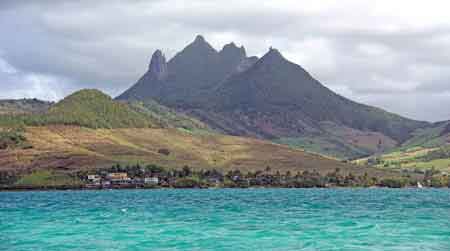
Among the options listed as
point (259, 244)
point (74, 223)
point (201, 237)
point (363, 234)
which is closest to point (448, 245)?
point (363, 234)

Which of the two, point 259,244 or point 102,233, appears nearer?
point 259,244

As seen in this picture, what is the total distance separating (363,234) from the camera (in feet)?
260

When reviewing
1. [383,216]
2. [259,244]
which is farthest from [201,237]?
[383,216]

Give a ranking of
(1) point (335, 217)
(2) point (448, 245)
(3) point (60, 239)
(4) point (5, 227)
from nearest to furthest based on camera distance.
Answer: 1. (2) point (448, 245)
2. (3) point (60, 239)
3. (4) point (5, 227)
4. (1) point (335, 217)

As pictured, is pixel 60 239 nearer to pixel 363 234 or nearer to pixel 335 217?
pixel 363 234

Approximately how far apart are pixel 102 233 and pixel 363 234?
29.8 m

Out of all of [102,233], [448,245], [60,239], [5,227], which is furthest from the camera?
[5,227]

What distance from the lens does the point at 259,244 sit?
71.1m

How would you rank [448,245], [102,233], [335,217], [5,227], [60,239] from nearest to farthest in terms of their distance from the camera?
[448,245], [60,239], [102,233], [5,227], [335,217]

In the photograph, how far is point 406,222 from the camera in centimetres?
9606

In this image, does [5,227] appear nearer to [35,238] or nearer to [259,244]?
[35,238]

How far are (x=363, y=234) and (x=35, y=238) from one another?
119 feet

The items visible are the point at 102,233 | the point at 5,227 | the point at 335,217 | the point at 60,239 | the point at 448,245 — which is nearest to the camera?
the point at 448,245

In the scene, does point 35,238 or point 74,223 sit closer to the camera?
point 35,238
